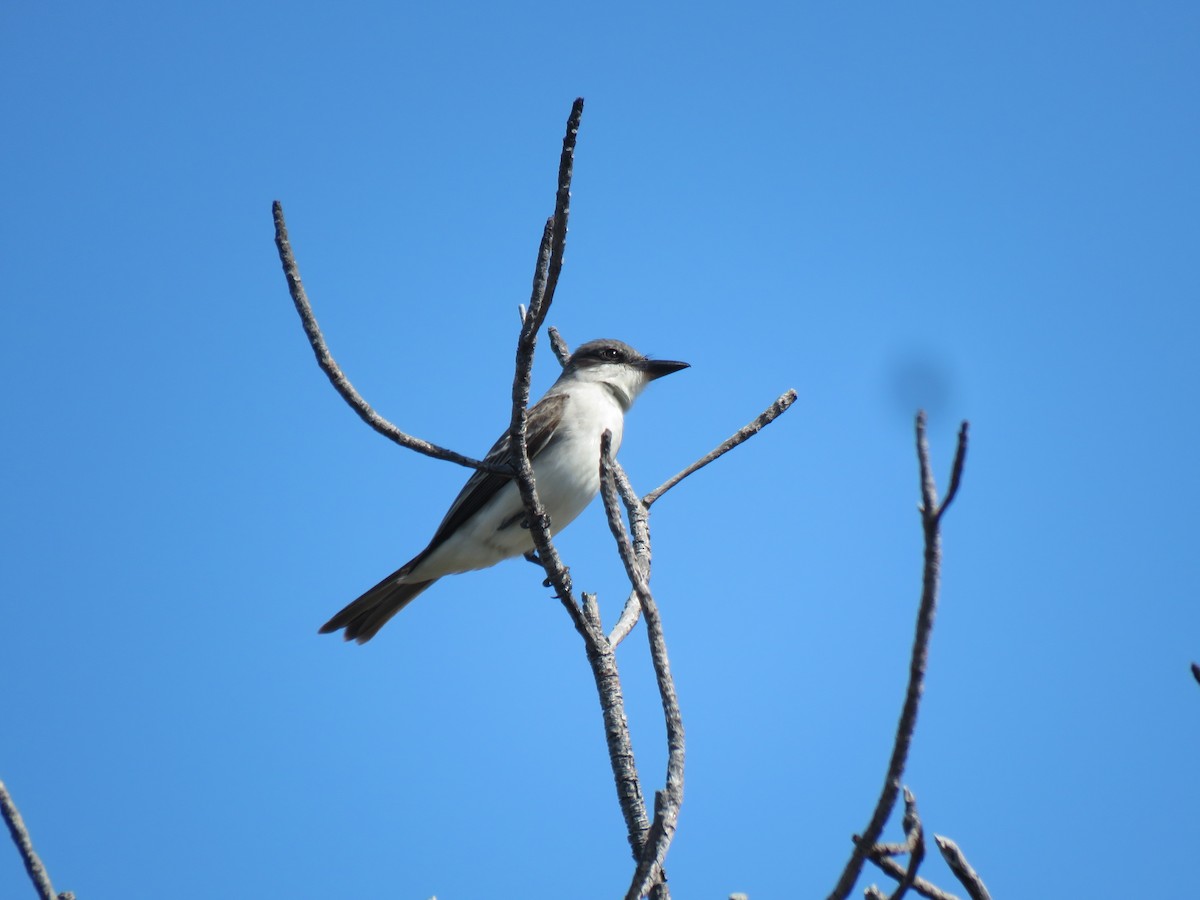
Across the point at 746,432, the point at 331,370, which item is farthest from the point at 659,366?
the point at 331,370

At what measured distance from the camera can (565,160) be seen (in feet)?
11.1

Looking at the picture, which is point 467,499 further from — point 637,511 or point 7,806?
point 7,806

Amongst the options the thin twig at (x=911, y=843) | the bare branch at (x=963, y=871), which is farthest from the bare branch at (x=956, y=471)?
the bare branch at (x=963, y=871)

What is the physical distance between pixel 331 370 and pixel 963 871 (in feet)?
8.91

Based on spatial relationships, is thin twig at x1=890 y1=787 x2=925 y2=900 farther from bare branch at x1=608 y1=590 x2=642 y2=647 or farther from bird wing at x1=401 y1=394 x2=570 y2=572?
bird wing at x1=401 y1=394 x2=570 y2=572

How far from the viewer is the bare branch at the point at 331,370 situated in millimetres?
3818

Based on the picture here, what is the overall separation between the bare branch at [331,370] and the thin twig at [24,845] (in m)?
1.80

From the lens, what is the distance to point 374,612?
28.1ft

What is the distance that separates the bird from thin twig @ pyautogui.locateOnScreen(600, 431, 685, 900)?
14.6 ft

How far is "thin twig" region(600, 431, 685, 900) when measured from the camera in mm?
2619

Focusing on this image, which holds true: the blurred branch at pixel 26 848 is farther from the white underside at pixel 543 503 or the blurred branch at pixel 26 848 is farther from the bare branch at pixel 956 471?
the white underside at pixel 543 503

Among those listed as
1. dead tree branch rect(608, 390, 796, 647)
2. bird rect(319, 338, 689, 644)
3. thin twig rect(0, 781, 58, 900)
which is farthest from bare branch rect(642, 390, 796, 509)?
thin twig rect(0, 781, 58, 900)

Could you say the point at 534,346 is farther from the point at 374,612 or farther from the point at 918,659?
the point at 374,612

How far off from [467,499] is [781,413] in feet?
11.0
